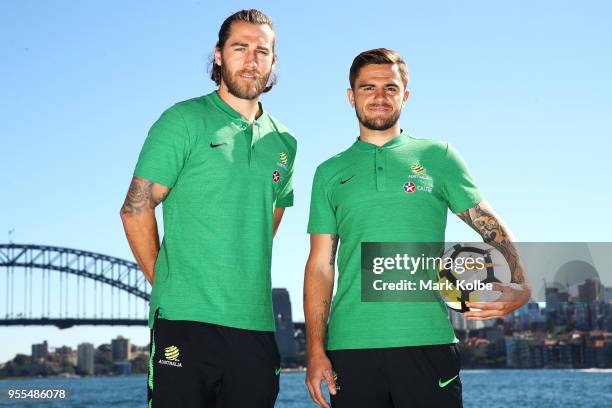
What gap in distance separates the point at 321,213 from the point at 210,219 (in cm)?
60

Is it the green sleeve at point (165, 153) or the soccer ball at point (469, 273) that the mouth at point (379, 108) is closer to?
the soccer ball at point (469, 273)

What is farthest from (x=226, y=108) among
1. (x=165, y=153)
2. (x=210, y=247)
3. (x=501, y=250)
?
(x=501, y=250)

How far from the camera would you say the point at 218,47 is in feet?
14.0

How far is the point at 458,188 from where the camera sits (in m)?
4.14

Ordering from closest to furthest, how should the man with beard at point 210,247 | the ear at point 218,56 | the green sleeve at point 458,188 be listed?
the man with beard at point 210,247
the green sleeve at point 458,188
the ear at point 218,56

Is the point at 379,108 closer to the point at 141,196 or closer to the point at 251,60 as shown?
the point at 251,60

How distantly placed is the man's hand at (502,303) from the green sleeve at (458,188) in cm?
40

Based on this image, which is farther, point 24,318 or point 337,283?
point 24,318

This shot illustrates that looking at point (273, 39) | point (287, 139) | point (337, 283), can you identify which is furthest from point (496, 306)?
point (273, 39)

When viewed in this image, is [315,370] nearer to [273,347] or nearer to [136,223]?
[273,347]

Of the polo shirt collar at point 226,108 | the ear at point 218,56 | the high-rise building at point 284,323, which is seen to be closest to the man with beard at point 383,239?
the polo shirt collar at point 226,108

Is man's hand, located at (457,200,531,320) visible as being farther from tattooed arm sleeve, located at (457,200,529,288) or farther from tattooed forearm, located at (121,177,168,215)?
tattooed forearm, located at (121,177,168,215)

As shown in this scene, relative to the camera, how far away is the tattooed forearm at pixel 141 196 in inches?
155

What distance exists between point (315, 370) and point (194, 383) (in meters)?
0.56
